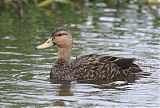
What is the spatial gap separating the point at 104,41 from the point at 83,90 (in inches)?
197

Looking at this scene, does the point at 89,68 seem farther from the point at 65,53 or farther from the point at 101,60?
the point at 65,53

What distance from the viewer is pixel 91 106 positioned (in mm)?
10773

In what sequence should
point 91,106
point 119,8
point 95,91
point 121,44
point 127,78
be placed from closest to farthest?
point 91,106 < point 95,91 < point 127,78 < point 121,44 < point 119,8

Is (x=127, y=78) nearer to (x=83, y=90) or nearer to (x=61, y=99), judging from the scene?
(x=83, y=90)

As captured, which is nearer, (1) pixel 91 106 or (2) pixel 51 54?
(1) pixel 91 106

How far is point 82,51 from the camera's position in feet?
51.9

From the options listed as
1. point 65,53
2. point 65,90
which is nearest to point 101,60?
point 65,53

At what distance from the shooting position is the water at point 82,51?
11352 mm

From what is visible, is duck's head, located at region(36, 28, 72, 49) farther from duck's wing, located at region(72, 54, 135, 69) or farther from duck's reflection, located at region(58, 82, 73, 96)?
duck's reflection, located at region(58, 82, 73, 96)

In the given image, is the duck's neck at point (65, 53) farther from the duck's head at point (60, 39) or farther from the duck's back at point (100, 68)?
the duck's back at point (100, 68)

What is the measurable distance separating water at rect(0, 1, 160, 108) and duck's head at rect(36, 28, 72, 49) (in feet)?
1.86

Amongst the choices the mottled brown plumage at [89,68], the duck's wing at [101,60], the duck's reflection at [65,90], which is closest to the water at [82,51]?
the duck's reflection at [65,90]

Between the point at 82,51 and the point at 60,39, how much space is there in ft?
7.16

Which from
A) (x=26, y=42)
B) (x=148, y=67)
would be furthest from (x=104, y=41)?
(x=148, y=67)
